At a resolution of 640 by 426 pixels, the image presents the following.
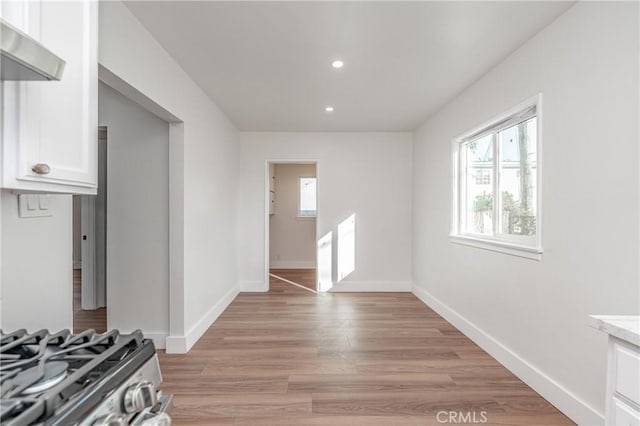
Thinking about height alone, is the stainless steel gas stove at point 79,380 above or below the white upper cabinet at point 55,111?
below

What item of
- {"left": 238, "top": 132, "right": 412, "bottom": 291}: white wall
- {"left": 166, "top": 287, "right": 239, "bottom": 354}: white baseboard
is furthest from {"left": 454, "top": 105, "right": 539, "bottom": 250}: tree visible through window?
{"left": 166, "top": 287, "right": 239, "bottom": 354}: white baseboard

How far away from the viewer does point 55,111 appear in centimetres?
100

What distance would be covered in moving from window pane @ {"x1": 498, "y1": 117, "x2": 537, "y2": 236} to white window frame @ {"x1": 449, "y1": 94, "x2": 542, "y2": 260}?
8 cm

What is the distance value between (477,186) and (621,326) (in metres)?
2.56

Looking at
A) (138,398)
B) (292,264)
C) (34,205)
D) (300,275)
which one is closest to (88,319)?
(34,205)

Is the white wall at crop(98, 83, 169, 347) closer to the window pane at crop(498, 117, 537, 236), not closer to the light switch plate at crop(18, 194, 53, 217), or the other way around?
the light switch plate at crop(18, 194, 53, 217)

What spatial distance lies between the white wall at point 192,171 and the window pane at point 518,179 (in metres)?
2.80

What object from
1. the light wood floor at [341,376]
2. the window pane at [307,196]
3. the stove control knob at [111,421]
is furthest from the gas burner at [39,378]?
the window pane at [307,196]

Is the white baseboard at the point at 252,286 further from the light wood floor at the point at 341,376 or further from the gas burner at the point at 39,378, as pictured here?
the gas burner at the point at 39,378

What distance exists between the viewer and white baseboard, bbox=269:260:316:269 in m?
7.48

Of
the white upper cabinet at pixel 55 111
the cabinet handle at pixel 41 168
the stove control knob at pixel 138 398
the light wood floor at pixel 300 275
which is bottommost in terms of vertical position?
the light wood floor at pixel 300 275

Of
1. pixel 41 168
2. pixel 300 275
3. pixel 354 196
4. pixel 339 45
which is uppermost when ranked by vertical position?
pixel 339 45

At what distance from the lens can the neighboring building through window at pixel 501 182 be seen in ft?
8.29

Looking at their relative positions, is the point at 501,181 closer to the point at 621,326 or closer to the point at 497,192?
the point at 497,192
